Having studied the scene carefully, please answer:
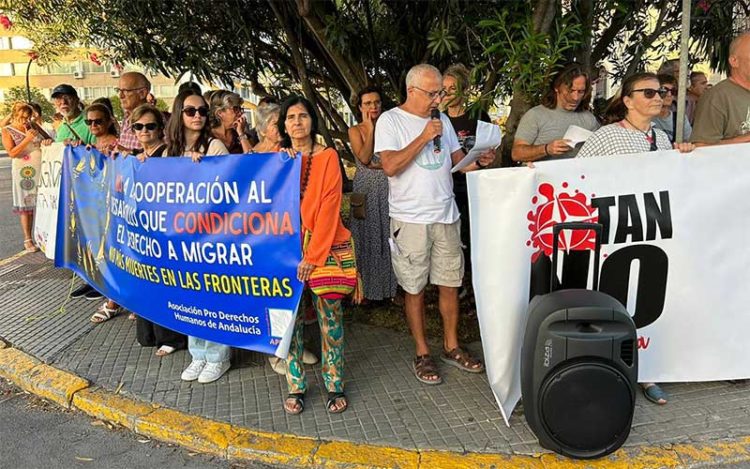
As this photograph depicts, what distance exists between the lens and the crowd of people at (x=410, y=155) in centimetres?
331

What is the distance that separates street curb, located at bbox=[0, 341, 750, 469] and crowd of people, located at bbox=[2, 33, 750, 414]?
1.15 ft

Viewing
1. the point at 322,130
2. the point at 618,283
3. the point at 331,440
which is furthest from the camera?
the point at 322,130

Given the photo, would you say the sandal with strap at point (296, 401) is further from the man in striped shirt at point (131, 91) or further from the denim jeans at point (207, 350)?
the man in striped shirt at point (131, 91)

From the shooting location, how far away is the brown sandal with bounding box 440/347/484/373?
12.5 ft

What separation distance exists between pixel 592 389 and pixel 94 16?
618 centimetres

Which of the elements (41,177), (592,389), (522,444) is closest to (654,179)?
(592,389)

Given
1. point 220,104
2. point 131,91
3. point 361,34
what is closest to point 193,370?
point 220,104

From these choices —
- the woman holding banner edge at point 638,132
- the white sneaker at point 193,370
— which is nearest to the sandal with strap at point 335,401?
the white sneaker at point 193,370

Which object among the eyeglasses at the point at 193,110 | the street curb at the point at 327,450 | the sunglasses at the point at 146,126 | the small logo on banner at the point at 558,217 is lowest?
the street curb at the point at 327,450

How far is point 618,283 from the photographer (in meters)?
3.35

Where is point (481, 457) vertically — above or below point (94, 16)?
below

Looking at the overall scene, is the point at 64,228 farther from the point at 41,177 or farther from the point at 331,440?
the point at 331,440

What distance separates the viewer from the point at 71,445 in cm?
329

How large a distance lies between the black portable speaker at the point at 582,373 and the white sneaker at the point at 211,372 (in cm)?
210
